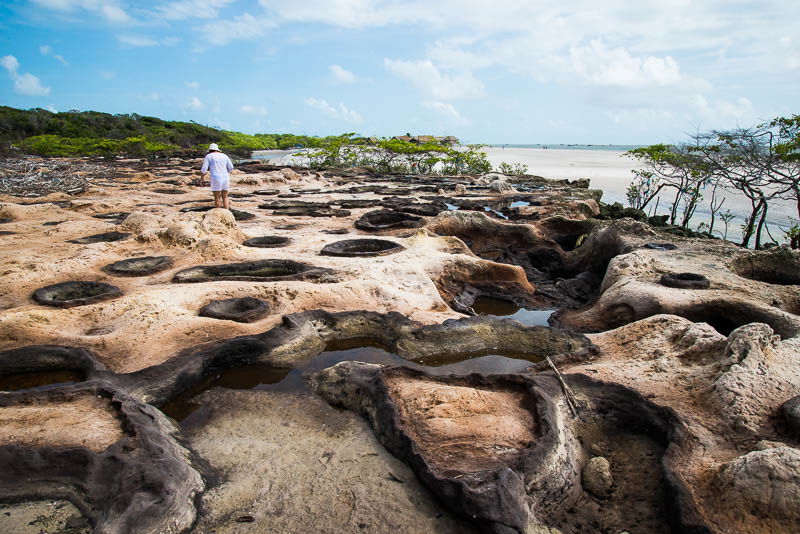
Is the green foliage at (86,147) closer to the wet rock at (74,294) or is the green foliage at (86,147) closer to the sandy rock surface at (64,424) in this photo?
the wet rock at (74,294)

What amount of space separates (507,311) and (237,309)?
6198mm

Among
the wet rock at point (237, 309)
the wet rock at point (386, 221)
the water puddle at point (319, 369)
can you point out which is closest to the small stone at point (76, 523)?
the water puddle at point (319, 369)

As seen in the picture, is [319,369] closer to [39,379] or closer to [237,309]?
[237,309]

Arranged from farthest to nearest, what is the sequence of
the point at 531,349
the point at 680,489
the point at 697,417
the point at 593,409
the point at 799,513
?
1. the point at 531,349
2. the point at 593,409
3. the point at 697,417
4. the point at 680,489
5. the point at 799,513

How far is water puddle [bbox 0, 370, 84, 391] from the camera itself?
5.80 metres

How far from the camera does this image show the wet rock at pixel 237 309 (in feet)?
24.4

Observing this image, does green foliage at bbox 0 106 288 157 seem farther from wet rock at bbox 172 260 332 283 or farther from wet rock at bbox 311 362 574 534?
wet rock at bbox 311 362 574 534

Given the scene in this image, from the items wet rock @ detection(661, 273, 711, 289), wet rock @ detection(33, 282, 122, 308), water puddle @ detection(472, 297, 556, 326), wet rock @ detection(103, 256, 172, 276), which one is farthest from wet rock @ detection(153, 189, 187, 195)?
wet rock @ detection(661, 273, 711, 289)

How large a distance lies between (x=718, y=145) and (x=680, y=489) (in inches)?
605

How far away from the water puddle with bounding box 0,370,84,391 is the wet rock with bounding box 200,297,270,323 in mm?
1951

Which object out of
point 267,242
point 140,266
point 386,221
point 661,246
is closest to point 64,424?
point 140,266

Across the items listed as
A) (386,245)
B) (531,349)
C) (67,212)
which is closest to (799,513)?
(531,349)

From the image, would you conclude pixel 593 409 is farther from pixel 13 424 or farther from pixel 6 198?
pixel 6 198

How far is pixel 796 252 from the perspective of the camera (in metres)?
9.66
